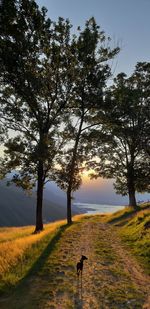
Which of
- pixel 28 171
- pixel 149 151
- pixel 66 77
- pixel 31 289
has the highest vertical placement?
pixel 66 77

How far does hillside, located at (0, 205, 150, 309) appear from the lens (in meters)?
9.69

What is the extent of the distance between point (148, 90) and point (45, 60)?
Answer: 19.2 meters

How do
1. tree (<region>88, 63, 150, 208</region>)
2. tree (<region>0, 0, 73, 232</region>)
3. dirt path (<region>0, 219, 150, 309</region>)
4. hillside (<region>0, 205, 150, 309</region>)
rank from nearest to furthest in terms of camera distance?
dirt path (<region>0, 219, 150, 309</region>) < hillside (<region>0, 205, 150, 309</region>) < tree (<region>0, 0, 73, 232</region>) < tree (<region>88, 63, 150, 208</region>)

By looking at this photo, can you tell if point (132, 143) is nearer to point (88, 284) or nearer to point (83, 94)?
point (83, 94)

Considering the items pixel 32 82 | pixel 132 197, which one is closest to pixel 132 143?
pixel 132 197

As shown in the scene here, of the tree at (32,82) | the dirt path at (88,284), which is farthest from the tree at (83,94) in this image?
the dirt path at (88,284)

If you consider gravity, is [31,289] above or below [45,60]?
below

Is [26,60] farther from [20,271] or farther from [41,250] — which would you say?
[20,271]

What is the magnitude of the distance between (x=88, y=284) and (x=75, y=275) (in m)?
1.27

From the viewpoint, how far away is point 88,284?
11.1m

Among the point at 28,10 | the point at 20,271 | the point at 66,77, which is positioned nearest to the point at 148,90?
the point at 66,77

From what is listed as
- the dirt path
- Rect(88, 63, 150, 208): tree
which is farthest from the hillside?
A: Rect(88, 63, 150, 208): tree

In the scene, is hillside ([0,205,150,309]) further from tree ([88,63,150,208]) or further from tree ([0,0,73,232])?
tree ([88,63,150,208])

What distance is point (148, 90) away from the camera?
40469 millimetres
